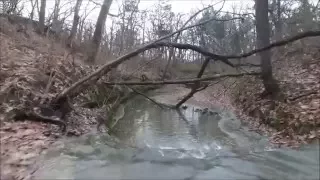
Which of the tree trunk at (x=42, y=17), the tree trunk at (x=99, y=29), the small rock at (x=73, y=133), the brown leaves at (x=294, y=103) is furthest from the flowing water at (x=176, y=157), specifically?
the tree trunk at (x=42, y=17)

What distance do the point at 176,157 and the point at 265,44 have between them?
7.19 meters

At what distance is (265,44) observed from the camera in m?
13.2

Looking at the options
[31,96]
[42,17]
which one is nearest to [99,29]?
[42,17]

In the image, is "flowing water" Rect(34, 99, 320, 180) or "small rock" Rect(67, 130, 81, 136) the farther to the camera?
"small rock" Rect(67, 130, 81, 136)

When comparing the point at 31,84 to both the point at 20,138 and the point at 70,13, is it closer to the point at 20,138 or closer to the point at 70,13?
the point at 20,138

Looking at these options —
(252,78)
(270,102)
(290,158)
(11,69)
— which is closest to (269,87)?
(270,102)

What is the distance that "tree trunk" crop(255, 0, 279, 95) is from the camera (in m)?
12.7

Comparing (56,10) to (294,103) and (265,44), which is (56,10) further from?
(294,103)

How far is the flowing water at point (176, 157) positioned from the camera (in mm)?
6398

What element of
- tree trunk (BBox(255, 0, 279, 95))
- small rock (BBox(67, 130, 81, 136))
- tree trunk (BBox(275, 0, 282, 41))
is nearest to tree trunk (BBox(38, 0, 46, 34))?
small rock (BBox(67, 130, 81, 136))

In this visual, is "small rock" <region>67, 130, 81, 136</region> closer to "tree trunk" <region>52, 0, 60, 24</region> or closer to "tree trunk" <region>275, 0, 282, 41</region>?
"tree trunk" <region>52, 0, 60, 24</region>

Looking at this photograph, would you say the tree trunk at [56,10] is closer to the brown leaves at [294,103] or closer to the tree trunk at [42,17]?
the tree trunk at [42,17]

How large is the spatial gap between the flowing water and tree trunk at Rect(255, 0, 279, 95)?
2.15 metres

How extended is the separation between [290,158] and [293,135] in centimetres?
164
